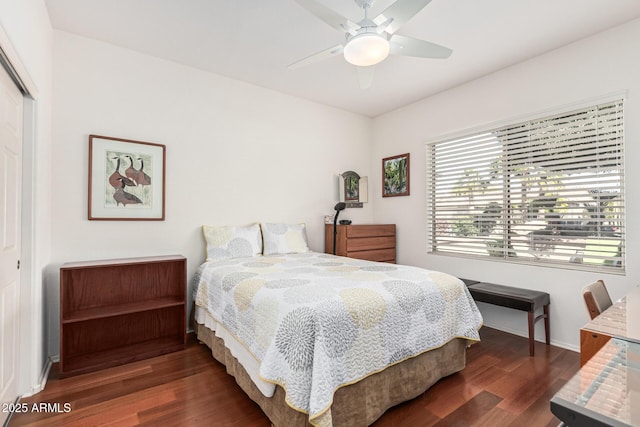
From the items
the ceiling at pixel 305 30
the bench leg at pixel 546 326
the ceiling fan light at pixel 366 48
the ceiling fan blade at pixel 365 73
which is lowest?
the bench leg at pixel 546 326

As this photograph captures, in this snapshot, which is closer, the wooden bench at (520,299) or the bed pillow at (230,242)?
the wooden bench at (520,299)

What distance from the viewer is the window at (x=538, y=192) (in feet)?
8.37

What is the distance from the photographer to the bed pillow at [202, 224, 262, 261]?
9.98ft

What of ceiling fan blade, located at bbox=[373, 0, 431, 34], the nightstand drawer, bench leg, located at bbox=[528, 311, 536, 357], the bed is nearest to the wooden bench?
bench leg, located at bbox=[528, 311, 536, 357]

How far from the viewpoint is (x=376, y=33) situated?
6.46ft

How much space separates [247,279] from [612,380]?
6.18 ft

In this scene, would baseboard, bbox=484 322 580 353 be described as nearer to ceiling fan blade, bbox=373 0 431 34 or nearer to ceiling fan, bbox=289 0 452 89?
ceiling fan, bbox=289 0 452 89

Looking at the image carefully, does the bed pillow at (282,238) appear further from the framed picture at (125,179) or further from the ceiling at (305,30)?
the ceiling at (305,30)

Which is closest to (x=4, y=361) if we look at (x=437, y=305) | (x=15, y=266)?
(x=15, y=266)

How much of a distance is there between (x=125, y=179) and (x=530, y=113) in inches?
152

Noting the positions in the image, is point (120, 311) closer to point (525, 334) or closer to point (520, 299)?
point (520, 299)

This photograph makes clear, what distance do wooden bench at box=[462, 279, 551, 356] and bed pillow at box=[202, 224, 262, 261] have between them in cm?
225

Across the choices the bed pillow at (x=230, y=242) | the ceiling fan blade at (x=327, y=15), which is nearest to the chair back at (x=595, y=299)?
the ceiling fan blade at (x=327, y=15)

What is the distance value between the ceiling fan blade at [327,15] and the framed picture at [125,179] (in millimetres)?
1936
